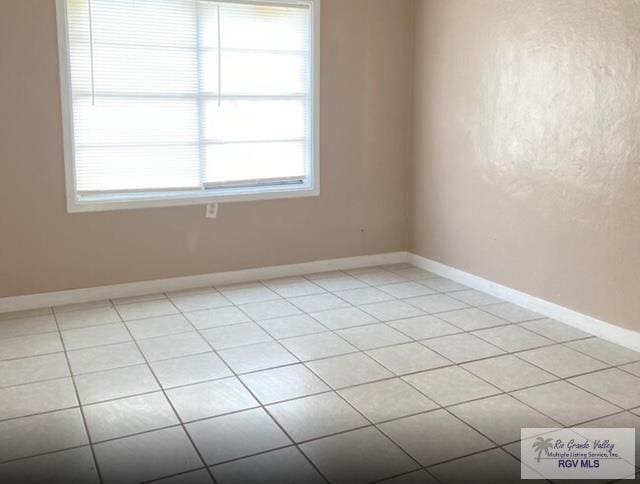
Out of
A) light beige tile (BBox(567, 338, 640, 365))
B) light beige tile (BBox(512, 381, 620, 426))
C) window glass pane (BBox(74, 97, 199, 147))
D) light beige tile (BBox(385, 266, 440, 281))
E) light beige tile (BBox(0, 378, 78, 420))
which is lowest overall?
light beige tile (BBox(0, 378, 78, 420))

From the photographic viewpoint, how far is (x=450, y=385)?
3129 millimetres

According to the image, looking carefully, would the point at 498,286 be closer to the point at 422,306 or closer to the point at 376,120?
the point at 422,306

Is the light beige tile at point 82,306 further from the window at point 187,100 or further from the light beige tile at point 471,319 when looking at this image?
the light beige tile at point 471,319

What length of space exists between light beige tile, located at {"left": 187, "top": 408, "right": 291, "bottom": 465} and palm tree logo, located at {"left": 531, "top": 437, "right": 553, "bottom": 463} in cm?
90

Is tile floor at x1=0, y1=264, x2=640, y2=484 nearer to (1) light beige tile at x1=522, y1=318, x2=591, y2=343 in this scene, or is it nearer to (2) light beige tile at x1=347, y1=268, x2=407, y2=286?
(1) light beige tile at x1=522, y1=318, x2=591, y2=343

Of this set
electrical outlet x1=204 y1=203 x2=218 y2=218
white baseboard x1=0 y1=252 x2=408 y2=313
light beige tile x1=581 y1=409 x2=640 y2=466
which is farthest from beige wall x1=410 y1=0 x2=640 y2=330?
electrical outlet x1=204 y1=203 x2=218 y2=218

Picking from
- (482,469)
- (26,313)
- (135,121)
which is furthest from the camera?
(135,121)

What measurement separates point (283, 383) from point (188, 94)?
2.22 meters

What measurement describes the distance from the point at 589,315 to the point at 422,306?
96cm

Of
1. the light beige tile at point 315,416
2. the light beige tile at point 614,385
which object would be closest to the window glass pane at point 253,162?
the light beige tile at point 315,416

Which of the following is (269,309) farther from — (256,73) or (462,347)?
(256,73)

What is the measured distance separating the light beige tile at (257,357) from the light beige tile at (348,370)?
0.16 metres

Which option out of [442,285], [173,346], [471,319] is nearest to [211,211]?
[173,346]

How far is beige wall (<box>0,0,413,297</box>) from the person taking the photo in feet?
13.4
